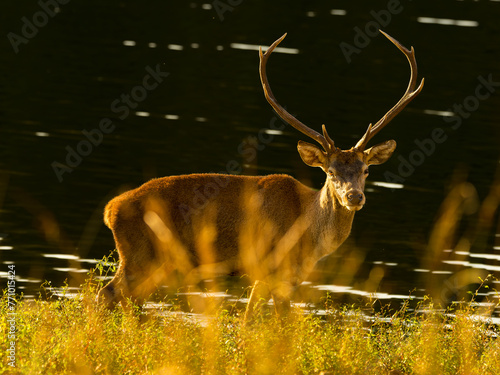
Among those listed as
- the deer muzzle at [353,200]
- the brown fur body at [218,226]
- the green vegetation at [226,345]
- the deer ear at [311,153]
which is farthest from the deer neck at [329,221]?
the green vegetation at [226,345]

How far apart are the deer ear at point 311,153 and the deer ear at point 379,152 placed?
420 mm

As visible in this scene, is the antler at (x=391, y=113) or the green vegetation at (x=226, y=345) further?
the antler at (x=391, y=113)

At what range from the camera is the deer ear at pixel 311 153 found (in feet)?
34.5

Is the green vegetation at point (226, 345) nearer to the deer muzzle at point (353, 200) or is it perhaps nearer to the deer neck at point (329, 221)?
the deer neck at point (329, 221)

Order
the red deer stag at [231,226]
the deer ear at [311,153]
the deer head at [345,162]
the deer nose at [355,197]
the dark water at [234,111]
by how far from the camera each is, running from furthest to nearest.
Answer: the dark water at [234,111] < the deer ear at [311,153] < the red deer stag at [231,226] < the deer head at [345,162] < the deer nose at [355,197]

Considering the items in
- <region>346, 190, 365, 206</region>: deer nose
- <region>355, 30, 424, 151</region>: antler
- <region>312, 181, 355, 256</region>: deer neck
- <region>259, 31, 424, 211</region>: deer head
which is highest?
<region>355, 30, 424, 151</region>: antler

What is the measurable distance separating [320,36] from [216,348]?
2702 centimetres

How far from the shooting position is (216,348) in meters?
8.31

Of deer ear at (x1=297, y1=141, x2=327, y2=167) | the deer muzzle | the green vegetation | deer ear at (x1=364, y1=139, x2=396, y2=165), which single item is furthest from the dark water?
the green vegetation

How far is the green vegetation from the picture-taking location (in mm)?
8062

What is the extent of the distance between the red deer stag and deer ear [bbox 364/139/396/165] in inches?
1.1

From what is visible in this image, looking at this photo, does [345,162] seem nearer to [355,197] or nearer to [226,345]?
[355,197]

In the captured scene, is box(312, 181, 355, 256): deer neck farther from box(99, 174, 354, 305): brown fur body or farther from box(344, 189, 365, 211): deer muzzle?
box(344, 189, 365, 211): deer muzzle

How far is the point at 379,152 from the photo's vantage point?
35.2 feet
